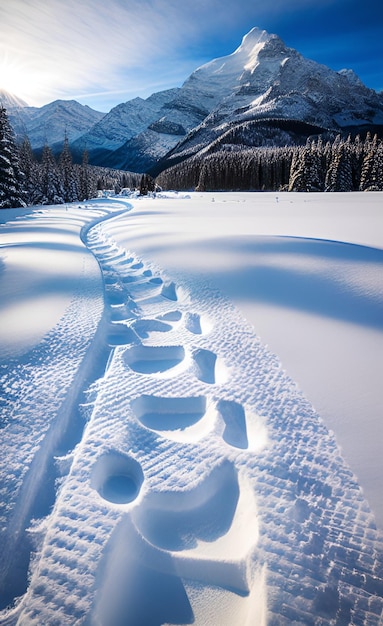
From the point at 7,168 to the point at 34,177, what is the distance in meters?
19.4

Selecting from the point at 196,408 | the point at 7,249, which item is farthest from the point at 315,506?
the point at 7,249

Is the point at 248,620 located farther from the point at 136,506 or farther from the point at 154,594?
the point at 136,506

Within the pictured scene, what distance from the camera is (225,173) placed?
258ft

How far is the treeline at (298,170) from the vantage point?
141 feet

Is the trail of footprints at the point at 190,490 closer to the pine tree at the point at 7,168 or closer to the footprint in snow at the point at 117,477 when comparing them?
the footprint in snow at the point at 117,477

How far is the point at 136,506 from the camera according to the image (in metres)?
1.71

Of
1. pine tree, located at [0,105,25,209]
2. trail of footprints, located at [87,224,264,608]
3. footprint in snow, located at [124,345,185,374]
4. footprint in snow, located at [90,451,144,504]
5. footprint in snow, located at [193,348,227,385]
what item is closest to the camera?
trail of footprints, located at [87,224,264,608]

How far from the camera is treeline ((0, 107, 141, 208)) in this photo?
2488cm

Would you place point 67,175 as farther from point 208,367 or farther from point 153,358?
point 208,367

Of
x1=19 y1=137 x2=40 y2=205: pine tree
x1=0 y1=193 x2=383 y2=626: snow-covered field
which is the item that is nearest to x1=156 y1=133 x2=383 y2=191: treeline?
x1=19 y1=137 x2=40 y2=205: pine tree

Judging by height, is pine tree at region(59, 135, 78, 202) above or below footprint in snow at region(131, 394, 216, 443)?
above

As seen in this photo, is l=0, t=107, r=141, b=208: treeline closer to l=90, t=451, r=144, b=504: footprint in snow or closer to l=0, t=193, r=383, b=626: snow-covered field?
l=0, t=193, r=383, b=626: snow-covered field

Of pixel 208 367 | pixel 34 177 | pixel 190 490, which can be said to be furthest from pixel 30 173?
pixel 190 490

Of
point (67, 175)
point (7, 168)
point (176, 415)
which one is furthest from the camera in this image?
point (67, 175)
